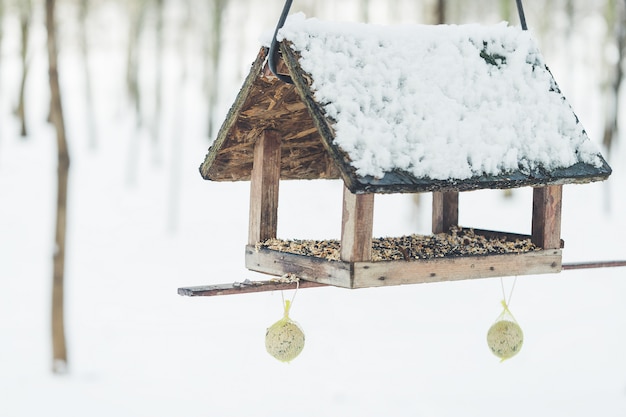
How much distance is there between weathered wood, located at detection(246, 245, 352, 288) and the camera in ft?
10.3

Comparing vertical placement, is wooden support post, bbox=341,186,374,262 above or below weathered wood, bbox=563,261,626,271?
above

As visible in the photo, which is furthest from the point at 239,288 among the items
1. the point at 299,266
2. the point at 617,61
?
the point at 617,61

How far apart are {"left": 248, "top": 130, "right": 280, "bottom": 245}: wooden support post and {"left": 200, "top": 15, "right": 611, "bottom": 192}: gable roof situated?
0.05 metres

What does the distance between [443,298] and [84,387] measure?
4541 mm

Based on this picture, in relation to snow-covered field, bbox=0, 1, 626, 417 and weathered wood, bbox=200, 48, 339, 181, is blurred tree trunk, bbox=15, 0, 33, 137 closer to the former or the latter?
snow-covered field, bbox=0, 1, 626, 417

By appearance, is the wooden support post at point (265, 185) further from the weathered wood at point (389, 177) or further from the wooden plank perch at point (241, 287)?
the weathered wood at point (389, 177)

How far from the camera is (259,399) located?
338 inches

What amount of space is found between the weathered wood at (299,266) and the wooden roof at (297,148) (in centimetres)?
37

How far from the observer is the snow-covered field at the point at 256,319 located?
342 inches

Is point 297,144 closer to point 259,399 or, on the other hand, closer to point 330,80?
point 330,80

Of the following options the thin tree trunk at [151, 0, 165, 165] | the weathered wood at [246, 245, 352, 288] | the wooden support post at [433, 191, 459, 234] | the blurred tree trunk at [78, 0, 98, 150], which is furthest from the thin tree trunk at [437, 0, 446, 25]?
the blurred tree trunk at [78, 0, 98, 150]

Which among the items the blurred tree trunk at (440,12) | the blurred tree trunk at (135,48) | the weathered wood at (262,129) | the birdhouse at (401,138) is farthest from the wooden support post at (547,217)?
the blurred tree trunk at (135,48)

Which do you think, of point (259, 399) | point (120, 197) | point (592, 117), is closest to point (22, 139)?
point (120, 197)

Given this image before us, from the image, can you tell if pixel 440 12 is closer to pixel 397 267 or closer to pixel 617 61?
pixel 617 61
